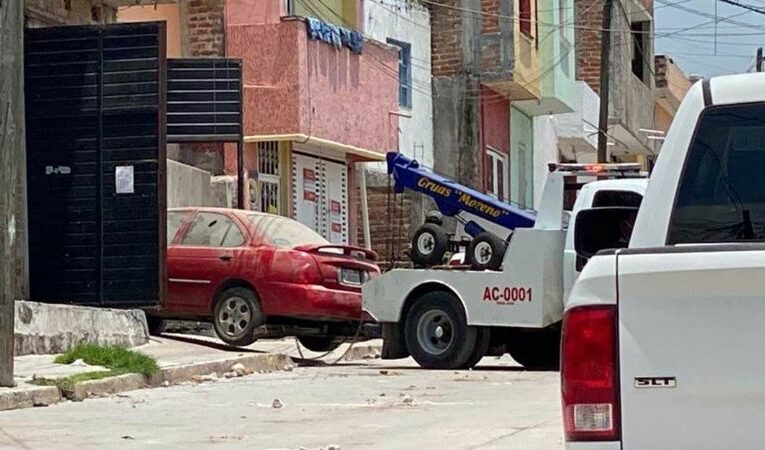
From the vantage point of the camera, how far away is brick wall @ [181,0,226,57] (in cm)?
2289

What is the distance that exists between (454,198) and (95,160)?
4558 millimetres

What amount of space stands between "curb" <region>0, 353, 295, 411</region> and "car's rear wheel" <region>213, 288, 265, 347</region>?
0.41 metres

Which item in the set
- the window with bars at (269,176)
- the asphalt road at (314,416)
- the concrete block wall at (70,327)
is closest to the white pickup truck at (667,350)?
the asphalt road at (314,416)

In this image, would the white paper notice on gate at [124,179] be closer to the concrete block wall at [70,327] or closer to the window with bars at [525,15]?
the concrete block wall at [70,327]

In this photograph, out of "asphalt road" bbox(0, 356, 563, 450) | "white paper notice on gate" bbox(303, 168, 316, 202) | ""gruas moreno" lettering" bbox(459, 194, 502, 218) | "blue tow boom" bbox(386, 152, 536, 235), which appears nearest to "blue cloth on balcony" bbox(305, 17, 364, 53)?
"white paper notice on gate" bbox(303, 168, 316, 202)

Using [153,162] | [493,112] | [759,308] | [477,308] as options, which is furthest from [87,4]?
[759,308]

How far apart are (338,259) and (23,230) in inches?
137

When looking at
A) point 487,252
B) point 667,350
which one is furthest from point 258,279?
point 667,350

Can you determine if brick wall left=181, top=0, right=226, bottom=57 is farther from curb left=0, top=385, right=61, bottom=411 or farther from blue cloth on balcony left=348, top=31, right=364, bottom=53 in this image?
curb left=0, top=385, right=61, bottom=411

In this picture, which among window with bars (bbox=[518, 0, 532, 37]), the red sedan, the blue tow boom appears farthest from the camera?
window with bars (bbox=[518, 0, 532, 37])

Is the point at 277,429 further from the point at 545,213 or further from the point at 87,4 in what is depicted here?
the point at 87,4

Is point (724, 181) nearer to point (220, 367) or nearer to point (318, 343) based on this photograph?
point (220, 367)

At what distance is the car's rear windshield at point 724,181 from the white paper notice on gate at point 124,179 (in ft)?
42.3

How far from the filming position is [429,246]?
17.1m
